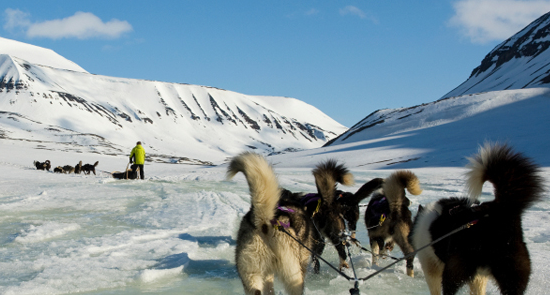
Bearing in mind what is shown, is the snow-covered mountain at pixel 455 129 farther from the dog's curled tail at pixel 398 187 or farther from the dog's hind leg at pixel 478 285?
the dog's hind leg at pixel 478 285

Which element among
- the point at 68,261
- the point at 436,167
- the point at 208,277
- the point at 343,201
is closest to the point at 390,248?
the point at 343,201

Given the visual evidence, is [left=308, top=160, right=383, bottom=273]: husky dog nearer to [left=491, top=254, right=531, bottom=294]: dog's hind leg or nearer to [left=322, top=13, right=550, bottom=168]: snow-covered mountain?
[left=491, top=254, right=531, bottom=294]: dog's hind leg

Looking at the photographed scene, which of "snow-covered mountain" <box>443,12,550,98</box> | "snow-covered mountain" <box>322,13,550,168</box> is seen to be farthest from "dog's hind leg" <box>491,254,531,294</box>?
"snow-covered mountain" <box>443,12,550,98</box>

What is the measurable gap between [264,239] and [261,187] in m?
0.44

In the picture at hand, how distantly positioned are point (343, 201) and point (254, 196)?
2.19 m

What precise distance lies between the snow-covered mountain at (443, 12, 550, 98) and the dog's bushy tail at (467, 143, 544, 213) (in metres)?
94.5

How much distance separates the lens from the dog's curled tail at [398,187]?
15.6ft

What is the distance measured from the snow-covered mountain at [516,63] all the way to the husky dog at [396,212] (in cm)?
9298

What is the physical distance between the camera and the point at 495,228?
108 inches

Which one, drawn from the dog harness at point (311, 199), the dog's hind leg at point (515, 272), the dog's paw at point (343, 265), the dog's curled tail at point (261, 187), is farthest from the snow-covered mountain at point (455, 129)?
the dog's curled tail at point (261, 187)

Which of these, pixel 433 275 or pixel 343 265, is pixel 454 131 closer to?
pixel 343 265

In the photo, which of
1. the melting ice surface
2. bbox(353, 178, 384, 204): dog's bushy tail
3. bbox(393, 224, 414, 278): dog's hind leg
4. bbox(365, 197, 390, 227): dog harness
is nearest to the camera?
the melting ice surface

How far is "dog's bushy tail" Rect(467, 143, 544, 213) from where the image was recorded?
274cm

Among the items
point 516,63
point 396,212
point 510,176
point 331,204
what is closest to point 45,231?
point 331,204
